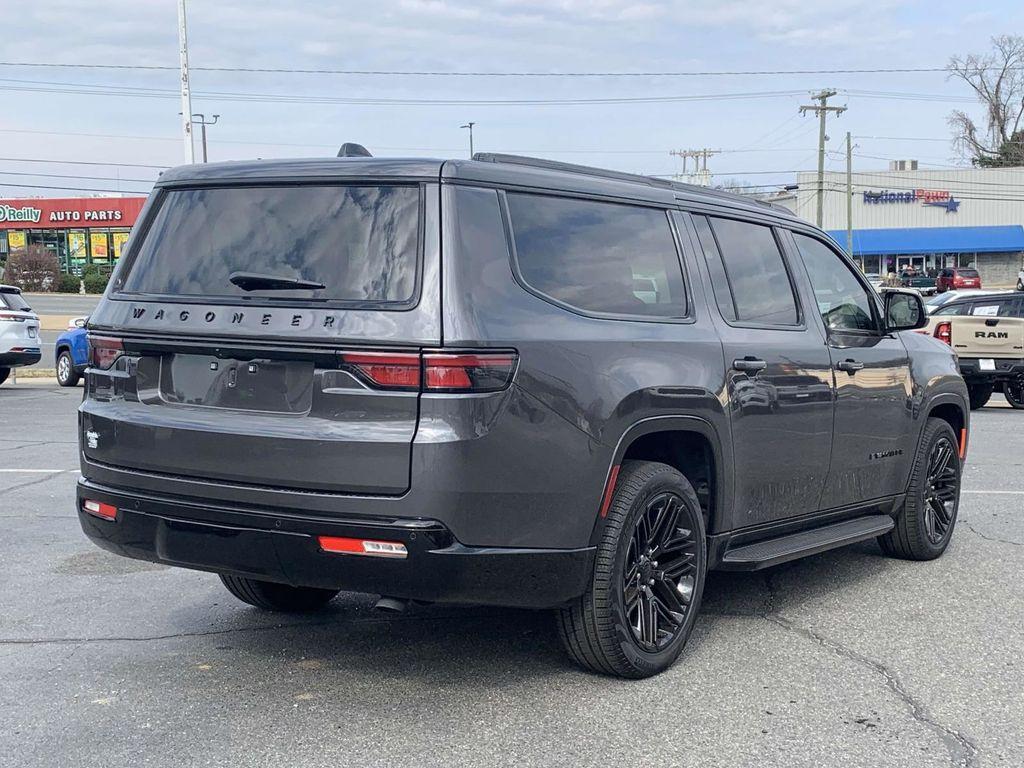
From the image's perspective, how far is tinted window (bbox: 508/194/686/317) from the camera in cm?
433

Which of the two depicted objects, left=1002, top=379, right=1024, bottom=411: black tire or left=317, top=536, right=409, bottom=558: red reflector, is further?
left=1002, top=379, right=1024, bottom=411: black tire

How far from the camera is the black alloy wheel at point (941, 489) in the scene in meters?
6.77

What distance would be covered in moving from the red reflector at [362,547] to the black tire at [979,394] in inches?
586

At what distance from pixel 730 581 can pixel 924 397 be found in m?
1.51

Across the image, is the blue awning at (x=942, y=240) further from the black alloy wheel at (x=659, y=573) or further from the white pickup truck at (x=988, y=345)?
the black alloy wheel at (x=659, y=573)

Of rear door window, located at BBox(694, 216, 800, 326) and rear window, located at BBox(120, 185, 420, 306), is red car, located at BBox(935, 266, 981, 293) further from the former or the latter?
rear window, located at BBox(120, 185, 420, 306)

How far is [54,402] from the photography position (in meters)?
17.4

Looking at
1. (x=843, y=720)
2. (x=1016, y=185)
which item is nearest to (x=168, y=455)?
(x=843, y=720)

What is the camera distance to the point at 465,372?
3.88m

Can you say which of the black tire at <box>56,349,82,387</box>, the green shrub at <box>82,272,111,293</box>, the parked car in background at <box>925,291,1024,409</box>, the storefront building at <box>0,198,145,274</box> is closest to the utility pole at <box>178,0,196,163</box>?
the black tire at <box>56,349,82,387</box>

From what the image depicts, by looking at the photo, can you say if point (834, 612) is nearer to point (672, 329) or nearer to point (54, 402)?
point (672, 329)

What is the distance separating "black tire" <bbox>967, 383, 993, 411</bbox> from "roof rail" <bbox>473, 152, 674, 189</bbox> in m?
13.3

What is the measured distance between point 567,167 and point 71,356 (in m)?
17.4

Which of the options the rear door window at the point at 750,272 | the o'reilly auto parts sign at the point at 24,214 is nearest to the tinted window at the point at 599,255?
the rear door window at the point at 750,272
